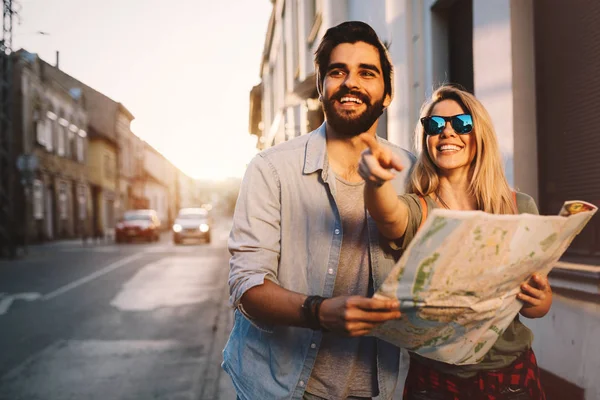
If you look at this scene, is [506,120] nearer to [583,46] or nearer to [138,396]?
[583,46]

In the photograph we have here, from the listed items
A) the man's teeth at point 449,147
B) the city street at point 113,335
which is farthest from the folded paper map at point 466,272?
the city street at point 113,335

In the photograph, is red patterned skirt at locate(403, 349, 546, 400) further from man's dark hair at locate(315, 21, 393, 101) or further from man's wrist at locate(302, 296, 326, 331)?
man's dark hair at locate(315, 21, 393, 101)

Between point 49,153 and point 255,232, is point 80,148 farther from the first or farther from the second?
→ point 255,232

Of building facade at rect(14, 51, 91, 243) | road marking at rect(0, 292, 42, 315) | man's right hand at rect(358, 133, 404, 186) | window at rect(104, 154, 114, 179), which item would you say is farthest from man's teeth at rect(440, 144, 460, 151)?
window at rect(104, 154, 114, 179)

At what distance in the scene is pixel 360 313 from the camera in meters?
1.45

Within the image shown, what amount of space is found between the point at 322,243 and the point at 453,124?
0.61 metres

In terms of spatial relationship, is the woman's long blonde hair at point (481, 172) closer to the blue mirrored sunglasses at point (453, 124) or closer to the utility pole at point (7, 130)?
the blue mirrored sunglasses at point (453, 124)

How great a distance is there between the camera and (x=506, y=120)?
482 cm

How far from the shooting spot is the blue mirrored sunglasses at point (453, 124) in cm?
199

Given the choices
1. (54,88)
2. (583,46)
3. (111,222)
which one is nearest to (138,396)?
(583,46)

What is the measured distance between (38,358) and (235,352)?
511 cm

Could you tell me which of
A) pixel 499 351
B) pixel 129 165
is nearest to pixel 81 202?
pixel 129 165

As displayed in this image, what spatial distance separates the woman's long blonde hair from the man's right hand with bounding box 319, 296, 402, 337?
585 millimetres

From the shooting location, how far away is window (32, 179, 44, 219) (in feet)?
96.2
